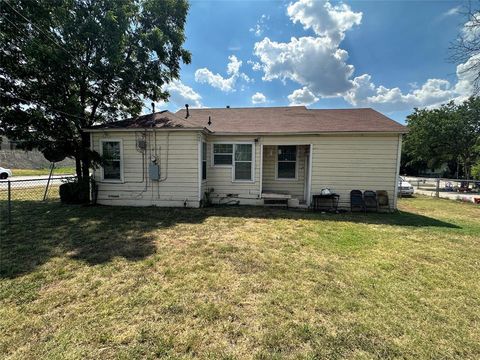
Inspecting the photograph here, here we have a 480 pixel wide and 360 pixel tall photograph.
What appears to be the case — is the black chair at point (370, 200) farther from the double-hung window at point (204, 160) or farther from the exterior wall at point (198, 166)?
the double-hung window at point (204, 160)

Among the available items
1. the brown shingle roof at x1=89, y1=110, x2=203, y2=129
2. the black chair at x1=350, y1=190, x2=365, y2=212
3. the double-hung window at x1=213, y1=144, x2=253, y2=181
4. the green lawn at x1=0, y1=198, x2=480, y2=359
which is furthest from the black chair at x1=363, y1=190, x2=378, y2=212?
the brown shingle roof at x1=89, y1=110, x2=203, y2=129

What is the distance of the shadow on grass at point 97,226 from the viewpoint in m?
4.21

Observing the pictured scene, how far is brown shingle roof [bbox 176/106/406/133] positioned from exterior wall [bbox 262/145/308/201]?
1.12 metres

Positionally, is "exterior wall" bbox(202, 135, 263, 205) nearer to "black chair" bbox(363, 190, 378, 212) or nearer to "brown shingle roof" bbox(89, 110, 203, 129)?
"brown shingle roof" bbox(89, 110, 203, 129)

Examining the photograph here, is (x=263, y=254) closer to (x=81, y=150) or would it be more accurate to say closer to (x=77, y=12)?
(x=81, y=150)

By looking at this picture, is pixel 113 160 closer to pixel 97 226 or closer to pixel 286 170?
pixel 97 226

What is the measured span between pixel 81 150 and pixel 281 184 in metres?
7.95

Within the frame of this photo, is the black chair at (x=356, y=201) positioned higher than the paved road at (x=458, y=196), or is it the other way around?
the black chair at (x=356, y=201)

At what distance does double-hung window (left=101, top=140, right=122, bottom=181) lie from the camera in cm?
867

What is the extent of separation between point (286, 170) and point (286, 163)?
0.30 meters

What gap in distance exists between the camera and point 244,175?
364 inches

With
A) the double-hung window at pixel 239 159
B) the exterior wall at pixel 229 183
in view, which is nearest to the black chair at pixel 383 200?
the exterior wall at pixel 229 183

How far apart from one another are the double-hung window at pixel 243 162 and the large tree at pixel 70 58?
17.4 feet

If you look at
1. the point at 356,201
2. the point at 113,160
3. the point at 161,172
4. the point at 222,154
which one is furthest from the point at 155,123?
the point at 356,201
